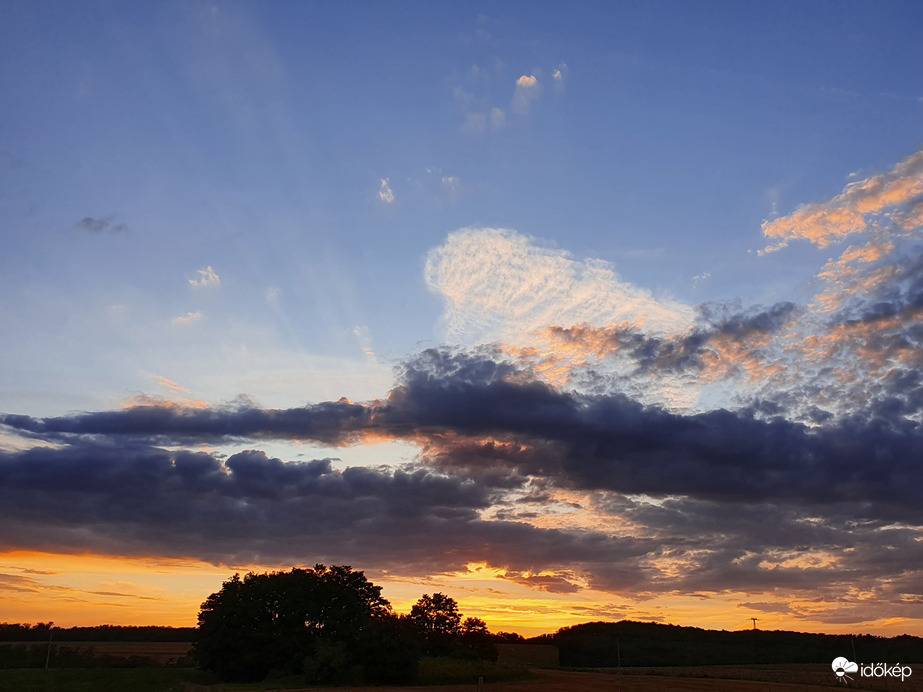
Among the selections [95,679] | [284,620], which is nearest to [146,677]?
[95,679]

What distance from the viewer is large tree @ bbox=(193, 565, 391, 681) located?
7369 centimetres

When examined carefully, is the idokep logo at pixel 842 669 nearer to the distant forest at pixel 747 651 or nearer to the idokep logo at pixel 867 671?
the idokep logo at pixel 867 671

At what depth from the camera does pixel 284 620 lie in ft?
253

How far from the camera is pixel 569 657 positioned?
191625 millimetres

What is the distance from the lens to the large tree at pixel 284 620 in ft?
242

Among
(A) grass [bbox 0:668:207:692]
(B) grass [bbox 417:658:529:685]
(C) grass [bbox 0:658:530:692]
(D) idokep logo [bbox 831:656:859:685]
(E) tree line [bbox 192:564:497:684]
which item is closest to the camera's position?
(E) tree line [bbox 192:564:497:684]

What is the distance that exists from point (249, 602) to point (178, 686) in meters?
12.1

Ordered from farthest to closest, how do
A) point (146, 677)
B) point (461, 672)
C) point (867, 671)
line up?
1. point (867, 671)
2. point (146, 677)
3. point (461, 672)

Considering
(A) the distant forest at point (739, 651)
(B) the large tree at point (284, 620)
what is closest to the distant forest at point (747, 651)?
(A) the distant forest at point (739, 651)

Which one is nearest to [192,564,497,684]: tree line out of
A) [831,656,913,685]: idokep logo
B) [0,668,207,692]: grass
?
[0,668,207,692]: grass

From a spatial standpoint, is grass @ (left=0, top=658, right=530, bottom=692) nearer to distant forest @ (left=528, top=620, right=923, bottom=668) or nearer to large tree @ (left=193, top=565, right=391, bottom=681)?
large tree @ (left=193, top=565, right=391, bottom=681)

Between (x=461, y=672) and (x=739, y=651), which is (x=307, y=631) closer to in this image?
(x=461, y=672)

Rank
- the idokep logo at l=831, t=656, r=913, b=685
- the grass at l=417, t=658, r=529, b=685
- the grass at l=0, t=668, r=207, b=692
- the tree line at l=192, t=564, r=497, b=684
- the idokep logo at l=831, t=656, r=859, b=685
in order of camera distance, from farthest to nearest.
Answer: the idokep logo at l=831, t=656, r=913, b=685 → the idokep logo at l=831, t=656, r=859, b=685 → the grass at l=0, t=668, r=207, b=692 → the grass at l=417, t=658, r=529, b=685 → the tree line at l=192, t=564, r=497, b=684

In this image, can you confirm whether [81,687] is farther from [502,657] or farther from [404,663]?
[502,657]
